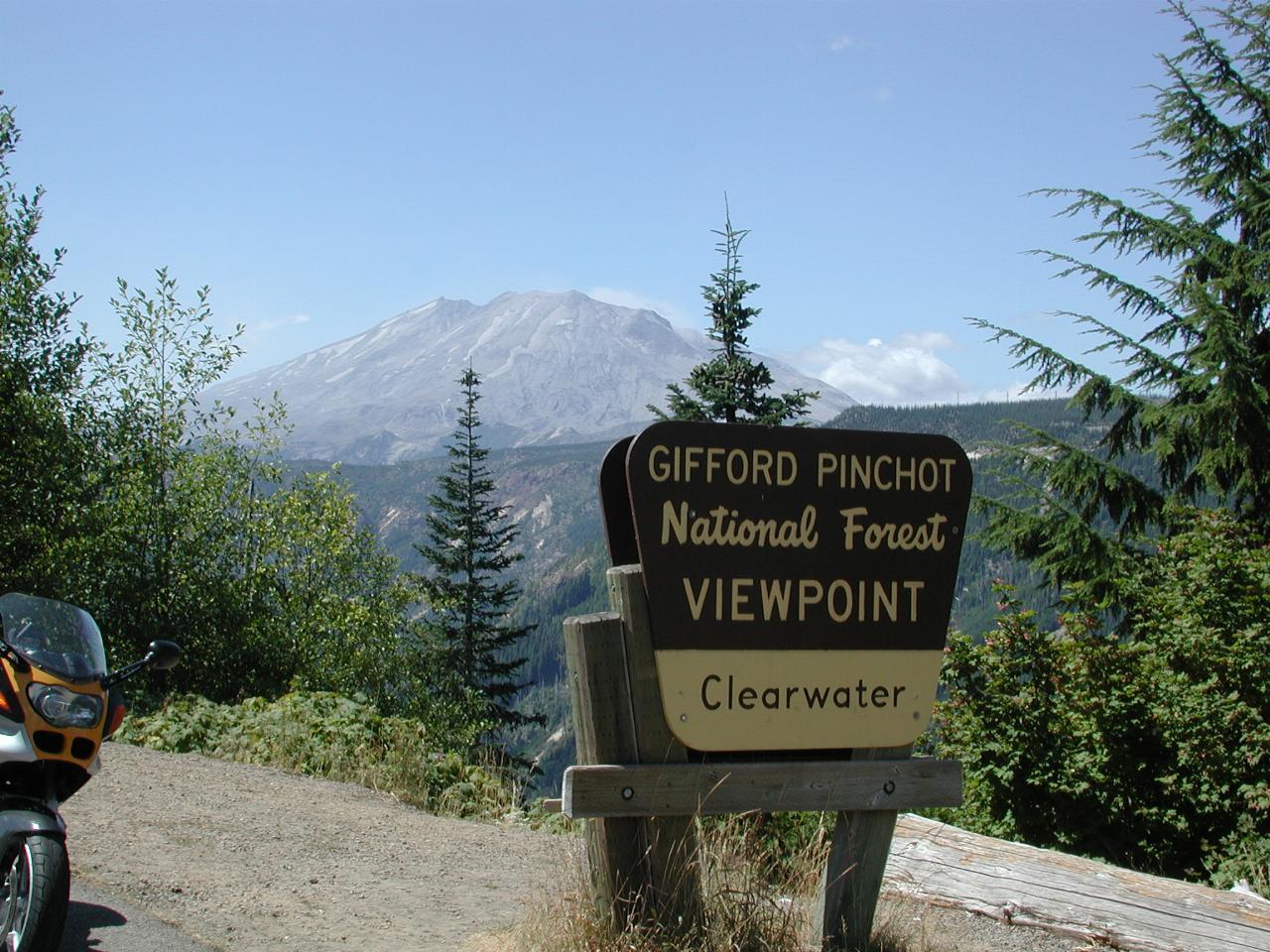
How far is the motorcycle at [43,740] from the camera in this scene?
3664 mm

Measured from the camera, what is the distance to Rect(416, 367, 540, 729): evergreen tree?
4356cm

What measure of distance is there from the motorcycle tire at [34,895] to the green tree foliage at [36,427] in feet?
49.7

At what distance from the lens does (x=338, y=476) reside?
104 feet

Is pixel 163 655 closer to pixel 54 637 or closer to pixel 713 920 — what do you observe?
pixel 54 637

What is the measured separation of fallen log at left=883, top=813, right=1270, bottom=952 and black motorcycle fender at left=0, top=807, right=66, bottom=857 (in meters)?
3.67

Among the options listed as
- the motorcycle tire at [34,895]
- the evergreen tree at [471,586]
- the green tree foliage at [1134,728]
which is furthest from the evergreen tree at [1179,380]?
the evergreen tree at [471,586]

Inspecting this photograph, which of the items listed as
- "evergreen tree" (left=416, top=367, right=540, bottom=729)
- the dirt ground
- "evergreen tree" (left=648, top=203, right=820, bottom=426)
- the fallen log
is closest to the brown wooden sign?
the dirt ground

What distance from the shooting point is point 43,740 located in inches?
159

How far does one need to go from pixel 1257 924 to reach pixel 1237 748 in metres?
3.21

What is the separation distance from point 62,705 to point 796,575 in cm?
265

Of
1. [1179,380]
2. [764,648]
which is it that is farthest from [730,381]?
[764,648]

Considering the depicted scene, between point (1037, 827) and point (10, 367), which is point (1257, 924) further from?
point (10, 367)

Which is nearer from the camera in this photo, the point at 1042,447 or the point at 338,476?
the point at 1042,447

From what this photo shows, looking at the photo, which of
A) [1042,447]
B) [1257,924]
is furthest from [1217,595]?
[1042,447]
